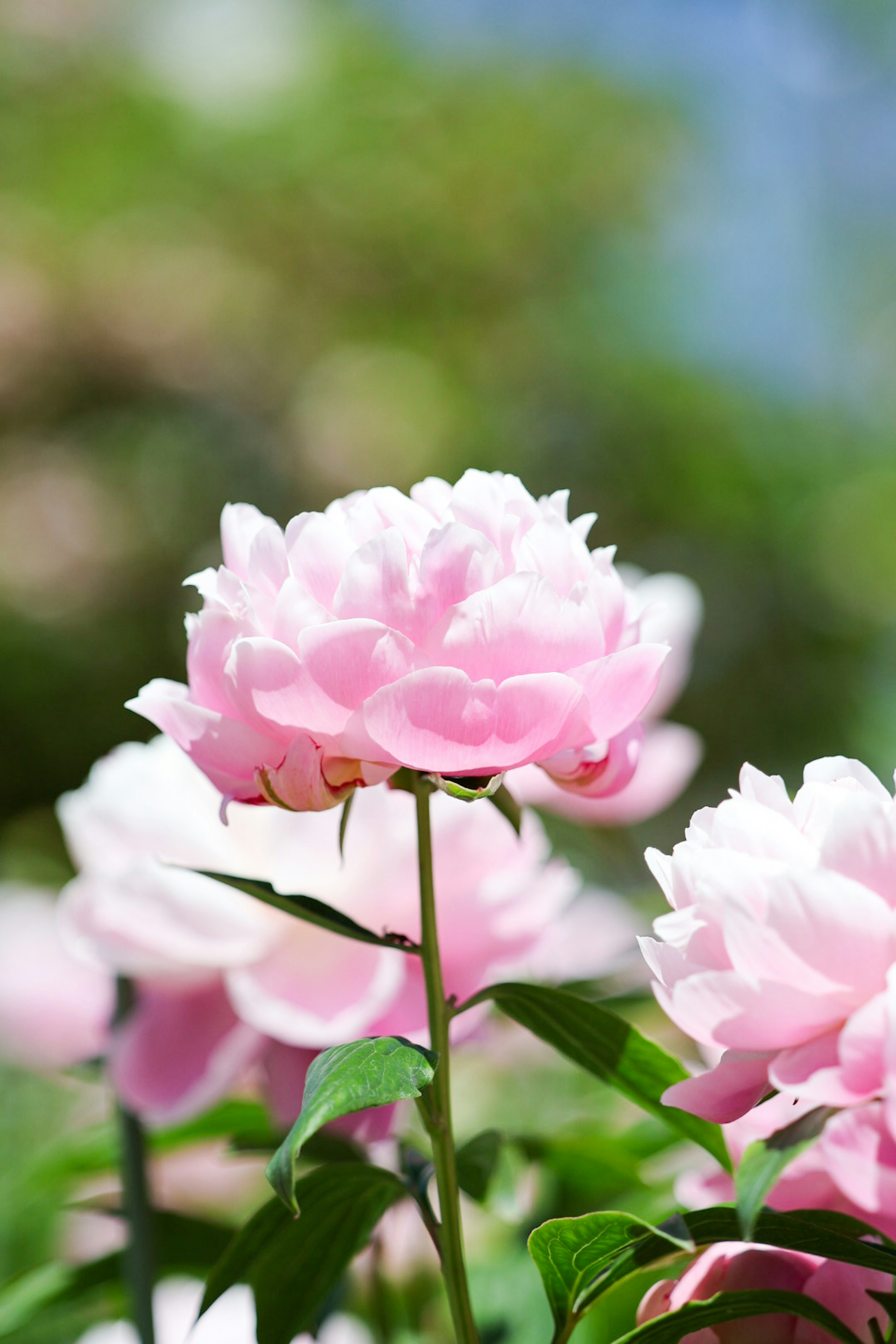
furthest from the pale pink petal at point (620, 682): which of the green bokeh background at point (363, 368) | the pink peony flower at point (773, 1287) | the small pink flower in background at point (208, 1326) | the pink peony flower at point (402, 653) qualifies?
the green bokeh background at point (363, 368)

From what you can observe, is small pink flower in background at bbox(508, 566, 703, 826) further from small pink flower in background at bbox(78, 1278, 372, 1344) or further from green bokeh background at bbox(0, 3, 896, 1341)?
green bokeh background at bbox(0, 3, 896, 1341)

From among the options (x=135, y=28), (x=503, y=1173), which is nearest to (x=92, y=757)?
(x=135, y=28)

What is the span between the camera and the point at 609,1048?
0.86ft

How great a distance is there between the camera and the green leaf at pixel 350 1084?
0.64 feet

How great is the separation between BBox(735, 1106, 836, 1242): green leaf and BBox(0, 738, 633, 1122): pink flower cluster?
0.13 m

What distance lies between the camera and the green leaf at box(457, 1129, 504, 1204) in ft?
0.95

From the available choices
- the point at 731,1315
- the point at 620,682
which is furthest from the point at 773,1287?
the point at 620,682

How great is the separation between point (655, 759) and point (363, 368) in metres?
4.33

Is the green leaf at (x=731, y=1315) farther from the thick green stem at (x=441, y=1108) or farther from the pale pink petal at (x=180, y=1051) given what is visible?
the pale pink petal at (x=180, y=1051)

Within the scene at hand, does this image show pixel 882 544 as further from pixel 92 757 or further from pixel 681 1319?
pixel 681 1319

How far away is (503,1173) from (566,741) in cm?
21

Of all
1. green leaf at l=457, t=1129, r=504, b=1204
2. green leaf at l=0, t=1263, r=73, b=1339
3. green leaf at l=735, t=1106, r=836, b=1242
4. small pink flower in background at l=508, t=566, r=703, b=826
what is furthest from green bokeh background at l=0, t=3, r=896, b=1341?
green leaf at l=735, t=1106, r=836, b=1242

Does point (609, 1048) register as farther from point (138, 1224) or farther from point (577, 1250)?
point (138, 1224)

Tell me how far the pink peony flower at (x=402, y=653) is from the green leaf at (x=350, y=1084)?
48 mm
